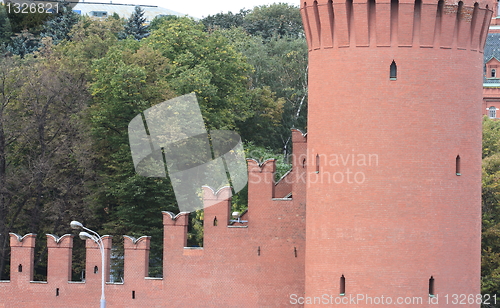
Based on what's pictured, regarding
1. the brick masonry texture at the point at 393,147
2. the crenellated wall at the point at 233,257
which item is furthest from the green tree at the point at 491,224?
the brick masonry texture at the point at 393,147

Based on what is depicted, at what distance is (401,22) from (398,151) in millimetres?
3861

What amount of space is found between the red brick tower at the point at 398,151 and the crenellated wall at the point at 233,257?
12.7 feet

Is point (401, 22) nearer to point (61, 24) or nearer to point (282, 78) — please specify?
point (282, 78)

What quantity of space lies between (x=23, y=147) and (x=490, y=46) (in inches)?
2703

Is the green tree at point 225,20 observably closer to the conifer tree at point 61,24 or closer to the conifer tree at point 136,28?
the conifer tree at point 136,28

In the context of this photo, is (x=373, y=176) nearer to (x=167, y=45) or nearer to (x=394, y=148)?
(x=394, y=148)

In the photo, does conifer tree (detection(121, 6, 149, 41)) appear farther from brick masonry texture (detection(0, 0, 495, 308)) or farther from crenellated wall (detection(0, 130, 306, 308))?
brick masonry texture (detection(0, 0, 495, 308))

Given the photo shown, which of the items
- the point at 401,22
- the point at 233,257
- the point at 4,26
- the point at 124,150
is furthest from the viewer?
the point at 4,26

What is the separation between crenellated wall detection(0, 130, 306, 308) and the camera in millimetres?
39594

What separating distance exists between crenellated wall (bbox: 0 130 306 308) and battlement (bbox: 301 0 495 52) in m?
5.76

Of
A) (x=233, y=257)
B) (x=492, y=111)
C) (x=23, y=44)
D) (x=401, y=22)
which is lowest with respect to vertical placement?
(x=233, y=257)

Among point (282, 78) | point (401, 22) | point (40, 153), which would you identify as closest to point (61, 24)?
point (282, 78)

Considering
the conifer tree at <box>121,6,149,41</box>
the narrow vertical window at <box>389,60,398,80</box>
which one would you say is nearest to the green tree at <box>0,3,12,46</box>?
the conifer tree at <box>121,6,149,41</box>

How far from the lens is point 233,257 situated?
39.9m
